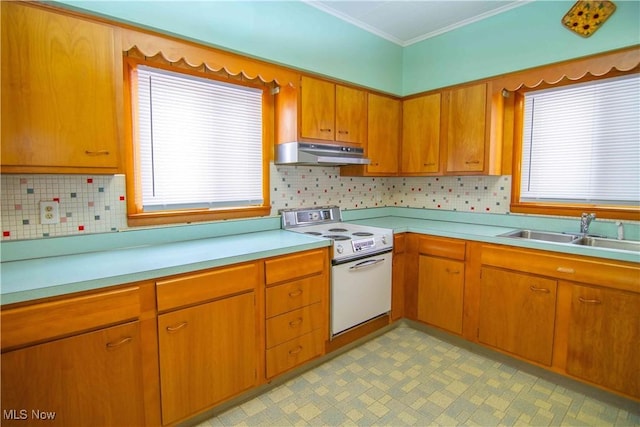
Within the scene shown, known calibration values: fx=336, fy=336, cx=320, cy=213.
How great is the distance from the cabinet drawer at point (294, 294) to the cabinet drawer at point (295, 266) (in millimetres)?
47

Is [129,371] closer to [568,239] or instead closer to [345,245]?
[345,245]

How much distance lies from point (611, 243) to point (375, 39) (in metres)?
2.41

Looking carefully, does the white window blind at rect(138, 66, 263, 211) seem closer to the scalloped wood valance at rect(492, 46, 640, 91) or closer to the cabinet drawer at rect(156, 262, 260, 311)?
the cabinet drawer at rect(156, 262, 260, 311)

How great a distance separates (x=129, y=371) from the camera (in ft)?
4.97

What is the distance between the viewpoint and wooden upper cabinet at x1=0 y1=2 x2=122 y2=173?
55.6 inches

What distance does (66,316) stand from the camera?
134 cm

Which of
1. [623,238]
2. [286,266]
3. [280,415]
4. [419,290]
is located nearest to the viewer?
[280,415]

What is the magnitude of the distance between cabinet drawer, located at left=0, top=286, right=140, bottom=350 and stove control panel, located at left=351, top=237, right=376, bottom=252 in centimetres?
140

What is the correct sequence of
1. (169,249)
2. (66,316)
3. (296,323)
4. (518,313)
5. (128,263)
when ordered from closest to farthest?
(66,316) → (128,263) → (169,249) → (296,323) → (518,313)

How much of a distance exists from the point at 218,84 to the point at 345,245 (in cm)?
145

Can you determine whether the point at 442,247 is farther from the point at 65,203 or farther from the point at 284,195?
the point at 65,203

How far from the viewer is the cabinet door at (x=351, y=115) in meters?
2.78

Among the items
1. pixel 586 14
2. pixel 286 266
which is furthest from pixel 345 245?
pixel 586 14

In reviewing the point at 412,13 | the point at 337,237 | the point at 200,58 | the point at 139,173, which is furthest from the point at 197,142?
the point at 412,13
